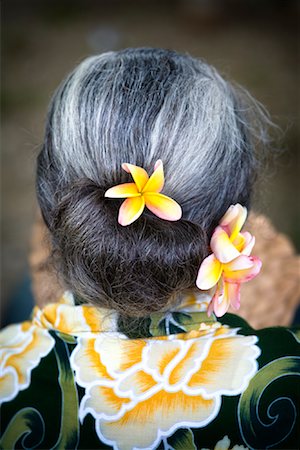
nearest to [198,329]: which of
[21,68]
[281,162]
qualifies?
[281,162]

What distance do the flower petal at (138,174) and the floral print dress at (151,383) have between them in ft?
0.62

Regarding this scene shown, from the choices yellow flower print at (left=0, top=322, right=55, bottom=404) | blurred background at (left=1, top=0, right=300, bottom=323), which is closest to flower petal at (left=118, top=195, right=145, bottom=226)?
yellow flower print at (left=0, top=322, right=55, bottom=404)

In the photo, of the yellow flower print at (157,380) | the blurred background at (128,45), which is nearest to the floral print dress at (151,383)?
the yellow flower print at (157,380)

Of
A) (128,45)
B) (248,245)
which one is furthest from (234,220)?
(128,45)

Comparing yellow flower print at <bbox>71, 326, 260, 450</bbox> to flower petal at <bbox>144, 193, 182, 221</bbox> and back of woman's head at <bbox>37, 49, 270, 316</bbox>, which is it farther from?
flower petal at <bbox>144, 193, 182, 221</bbox>

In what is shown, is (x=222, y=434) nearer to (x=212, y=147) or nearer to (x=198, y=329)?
(x=198, y=329)

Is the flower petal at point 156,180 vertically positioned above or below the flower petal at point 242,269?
above

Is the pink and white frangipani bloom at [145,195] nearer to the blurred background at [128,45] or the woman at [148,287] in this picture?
the woman at [148,287]

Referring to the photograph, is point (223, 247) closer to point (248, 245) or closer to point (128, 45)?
point (248, 245)

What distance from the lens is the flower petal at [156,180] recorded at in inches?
28.4

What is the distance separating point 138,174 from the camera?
2.38 ft

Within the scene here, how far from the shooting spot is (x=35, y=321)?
2.91 ft

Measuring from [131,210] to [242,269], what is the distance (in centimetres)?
15

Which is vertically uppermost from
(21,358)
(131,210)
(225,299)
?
(131,210)
